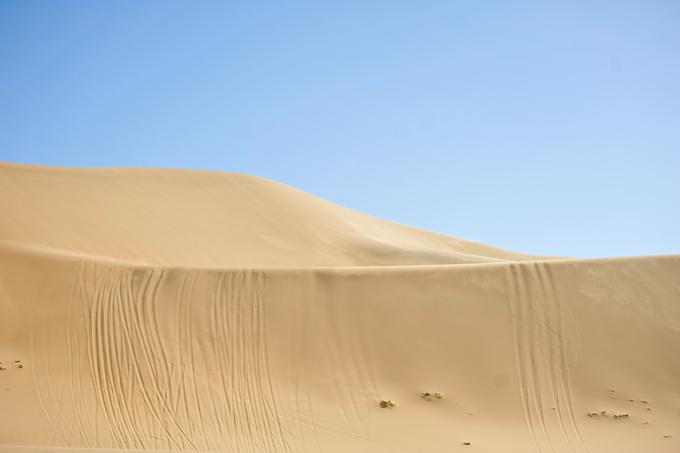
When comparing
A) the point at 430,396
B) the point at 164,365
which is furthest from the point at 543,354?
the point at 164,365

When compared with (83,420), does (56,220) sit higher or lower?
higher

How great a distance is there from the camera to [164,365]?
11.3 m

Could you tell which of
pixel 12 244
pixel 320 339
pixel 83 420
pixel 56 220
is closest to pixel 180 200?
pixel 56 220

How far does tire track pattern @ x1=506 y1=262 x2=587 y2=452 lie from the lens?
10.6 metres

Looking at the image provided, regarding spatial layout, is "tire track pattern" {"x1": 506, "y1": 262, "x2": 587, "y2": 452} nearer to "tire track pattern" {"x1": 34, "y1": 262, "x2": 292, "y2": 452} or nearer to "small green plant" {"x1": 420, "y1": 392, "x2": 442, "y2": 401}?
"small green plant" {"x1": 420, "y1": 392, "x2": 442, "y2": 401}

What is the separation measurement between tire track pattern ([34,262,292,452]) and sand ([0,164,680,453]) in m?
0.04

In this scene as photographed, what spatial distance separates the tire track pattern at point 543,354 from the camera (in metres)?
10.6

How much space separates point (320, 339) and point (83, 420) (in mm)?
4787

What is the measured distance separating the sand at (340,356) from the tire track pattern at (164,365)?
36 mm

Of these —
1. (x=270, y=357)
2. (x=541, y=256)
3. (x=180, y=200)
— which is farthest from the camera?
(x=541, y=256)

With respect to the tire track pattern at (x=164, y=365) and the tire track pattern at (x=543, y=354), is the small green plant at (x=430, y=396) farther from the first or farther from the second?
the tire track pattern at (x=164, y=365)

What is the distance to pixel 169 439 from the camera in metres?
9.52

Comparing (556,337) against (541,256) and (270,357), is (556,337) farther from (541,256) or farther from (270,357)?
(541,256)

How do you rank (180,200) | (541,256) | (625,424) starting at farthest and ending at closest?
1. (541,256)
2. (180,200)
3. (625,424)
